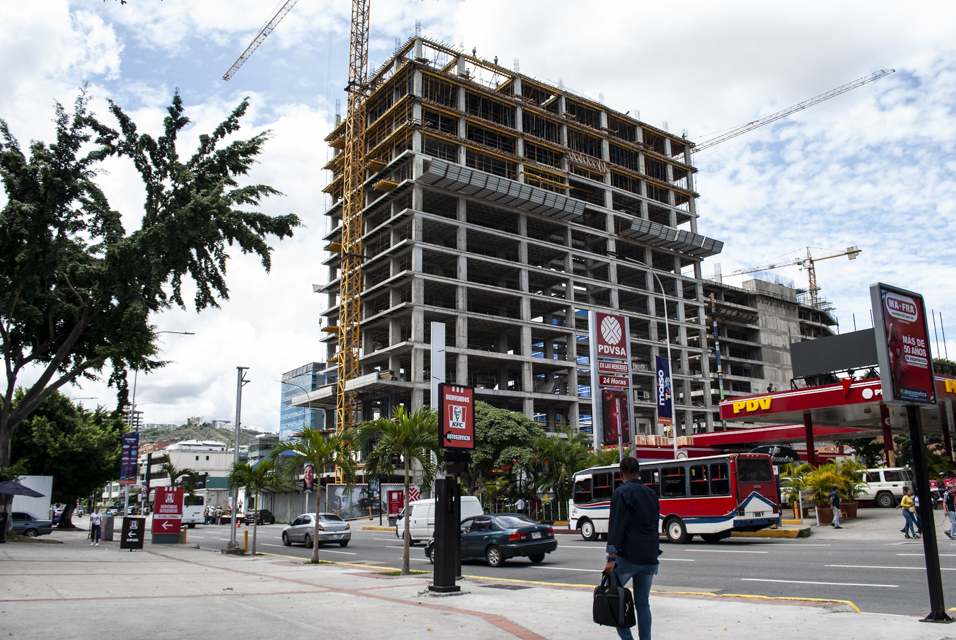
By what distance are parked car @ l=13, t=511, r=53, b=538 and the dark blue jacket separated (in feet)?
140

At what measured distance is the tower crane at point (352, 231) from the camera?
253ft

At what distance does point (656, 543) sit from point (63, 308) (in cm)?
3248

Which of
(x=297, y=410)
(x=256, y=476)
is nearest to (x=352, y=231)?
(x=256, y=476)

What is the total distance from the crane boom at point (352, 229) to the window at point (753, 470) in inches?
2181

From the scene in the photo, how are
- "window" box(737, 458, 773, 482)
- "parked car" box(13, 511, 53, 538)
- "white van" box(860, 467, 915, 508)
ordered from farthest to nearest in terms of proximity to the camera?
"parked car" box(13, 511, 53, 538), "white van" box(860, 467, 915, 508), "window" box(737, 458, 773, 482)

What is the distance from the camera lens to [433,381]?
204 ft

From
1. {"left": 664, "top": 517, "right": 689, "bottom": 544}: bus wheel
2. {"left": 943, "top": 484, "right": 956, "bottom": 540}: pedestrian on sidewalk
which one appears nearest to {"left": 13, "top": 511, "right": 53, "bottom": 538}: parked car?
{"left": 664, "top": 517, "right": 689, "bottom": 544}: bus wheel

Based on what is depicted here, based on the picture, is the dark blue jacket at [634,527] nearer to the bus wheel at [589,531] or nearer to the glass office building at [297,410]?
the bus wheel at [589,531]

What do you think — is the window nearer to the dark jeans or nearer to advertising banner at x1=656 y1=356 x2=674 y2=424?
advertising banner at x1=656 y1=356 x2=674 y2=424

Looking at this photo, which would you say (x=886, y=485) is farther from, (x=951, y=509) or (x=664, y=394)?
(x=951, y=509)

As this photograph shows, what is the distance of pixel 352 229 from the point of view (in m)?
82.5

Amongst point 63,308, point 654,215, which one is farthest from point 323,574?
point 654,215

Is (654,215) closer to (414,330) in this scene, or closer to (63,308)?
(414,330)

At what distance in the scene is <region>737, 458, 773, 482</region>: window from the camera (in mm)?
23031
